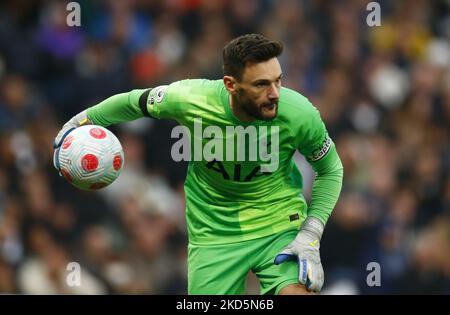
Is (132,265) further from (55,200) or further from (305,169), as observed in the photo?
(305,169)

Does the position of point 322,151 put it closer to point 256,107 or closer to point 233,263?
point 256,107

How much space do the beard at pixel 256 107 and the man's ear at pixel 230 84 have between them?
0.13 ft

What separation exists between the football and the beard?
925 mm

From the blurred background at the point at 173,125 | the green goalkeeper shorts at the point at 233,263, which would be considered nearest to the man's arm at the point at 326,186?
the green goalkeeper shorts at the point at 233,263

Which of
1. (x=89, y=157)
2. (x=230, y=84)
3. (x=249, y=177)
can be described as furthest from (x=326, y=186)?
(x=89, y=157)

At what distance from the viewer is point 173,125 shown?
11.2m

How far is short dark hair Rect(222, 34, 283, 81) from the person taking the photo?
256 inches

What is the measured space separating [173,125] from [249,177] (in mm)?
4364

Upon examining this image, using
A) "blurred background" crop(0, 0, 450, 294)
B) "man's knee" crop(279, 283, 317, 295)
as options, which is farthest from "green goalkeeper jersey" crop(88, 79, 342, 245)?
"blurred background" crop(0, 0, 450, 294)

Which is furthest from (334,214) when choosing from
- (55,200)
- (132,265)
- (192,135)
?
(192,135)

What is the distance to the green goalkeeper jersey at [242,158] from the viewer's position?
677cm

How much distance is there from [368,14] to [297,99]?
21.2 ft

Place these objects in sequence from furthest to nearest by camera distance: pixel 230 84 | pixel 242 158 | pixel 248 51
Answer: pixel 242 158 → pixel 230 84 → pixel 248 51

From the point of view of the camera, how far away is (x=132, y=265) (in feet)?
35.4
